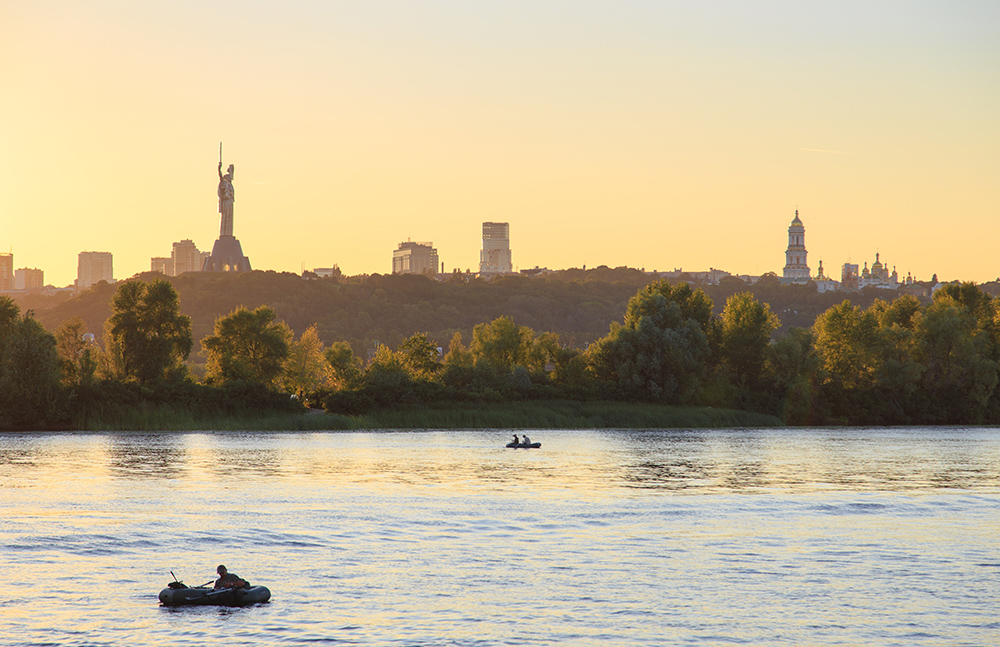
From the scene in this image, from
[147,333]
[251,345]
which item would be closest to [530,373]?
[251,345]

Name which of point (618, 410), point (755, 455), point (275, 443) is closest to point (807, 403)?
point (618, 410)

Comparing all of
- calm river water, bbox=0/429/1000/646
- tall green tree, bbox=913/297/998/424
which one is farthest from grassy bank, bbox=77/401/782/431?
calm river water, bbox=0/429/1000/646

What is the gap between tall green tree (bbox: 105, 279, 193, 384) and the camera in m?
110

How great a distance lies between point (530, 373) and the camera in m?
132

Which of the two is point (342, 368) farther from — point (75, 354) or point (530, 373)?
point (75, 354)

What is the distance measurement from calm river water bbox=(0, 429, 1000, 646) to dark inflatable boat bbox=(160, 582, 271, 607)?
34 cm

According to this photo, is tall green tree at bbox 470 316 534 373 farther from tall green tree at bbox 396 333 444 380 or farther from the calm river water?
the calm river water

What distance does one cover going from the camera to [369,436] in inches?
3878

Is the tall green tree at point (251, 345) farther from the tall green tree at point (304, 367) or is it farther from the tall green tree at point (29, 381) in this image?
the tall green tree at point (29, 381)

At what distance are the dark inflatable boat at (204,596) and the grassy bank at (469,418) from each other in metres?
71.8

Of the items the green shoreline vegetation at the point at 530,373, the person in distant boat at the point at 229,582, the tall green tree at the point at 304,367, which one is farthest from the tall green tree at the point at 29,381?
the person in distant boat at the point at 229,582

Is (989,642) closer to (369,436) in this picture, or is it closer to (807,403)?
(369,436)

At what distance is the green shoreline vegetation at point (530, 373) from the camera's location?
101062 mm

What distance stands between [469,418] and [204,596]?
81770 mm
